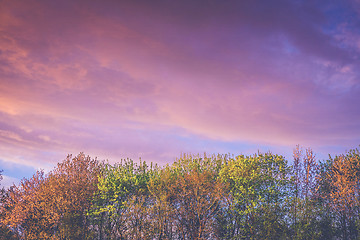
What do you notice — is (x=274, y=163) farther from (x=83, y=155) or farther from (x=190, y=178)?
(x=83, y=155)

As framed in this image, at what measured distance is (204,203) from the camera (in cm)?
4531

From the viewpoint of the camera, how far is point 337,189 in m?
48.9

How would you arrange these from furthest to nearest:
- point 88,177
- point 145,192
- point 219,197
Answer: point 88,177 < point 145,192 < point 219,197

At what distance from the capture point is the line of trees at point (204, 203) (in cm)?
4350

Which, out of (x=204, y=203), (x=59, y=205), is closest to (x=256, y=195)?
(x=204, y=203)

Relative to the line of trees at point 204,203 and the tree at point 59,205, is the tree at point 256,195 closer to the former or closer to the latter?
the line of trees at point 204,203

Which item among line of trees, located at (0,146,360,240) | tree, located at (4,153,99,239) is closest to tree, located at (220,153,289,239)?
line of trees, located at (0,146,360,240)

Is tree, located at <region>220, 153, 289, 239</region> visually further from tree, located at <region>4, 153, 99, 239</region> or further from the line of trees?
tree, located at <region>4, 153, 99, 239</region>

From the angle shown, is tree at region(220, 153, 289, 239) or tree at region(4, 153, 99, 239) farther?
tree at region(4, 153, 99, 239)

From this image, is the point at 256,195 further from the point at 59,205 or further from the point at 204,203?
the point at 59,205

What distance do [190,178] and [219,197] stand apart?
17.0ft

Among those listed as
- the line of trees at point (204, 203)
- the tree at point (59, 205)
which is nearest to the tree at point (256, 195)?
the line of trees at point (204, 203)

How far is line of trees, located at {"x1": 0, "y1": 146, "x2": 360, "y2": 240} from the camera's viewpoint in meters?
43.5

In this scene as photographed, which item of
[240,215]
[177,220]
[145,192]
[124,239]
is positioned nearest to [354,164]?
[240,215]
